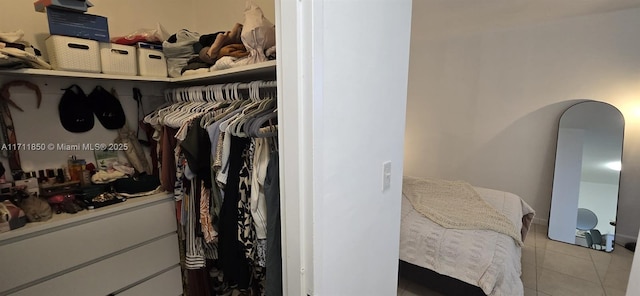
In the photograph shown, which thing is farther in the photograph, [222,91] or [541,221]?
[541,221]

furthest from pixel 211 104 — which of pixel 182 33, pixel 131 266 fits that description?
pixel 131 266

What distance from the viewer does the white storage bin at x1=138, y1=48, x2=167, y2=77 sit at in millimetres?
1621

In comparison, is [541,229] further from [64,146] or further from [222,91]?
[64,146]

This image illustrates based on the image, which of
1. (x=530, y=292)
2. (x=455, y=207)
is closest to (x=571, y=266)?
(x=530, y=292)

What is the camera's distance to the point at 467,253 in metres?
1.73

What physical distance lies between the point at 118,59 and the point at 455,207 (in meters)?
2.46

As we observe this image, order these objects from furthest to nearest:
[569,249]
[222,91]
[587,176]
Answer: [587,176] < [569,249] < [222,91]

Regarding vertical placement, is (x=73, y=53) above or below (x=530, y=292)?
above

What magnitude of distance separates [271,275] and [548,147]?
343cm

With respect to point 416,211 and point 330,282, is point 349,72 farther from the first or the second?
point 416,211

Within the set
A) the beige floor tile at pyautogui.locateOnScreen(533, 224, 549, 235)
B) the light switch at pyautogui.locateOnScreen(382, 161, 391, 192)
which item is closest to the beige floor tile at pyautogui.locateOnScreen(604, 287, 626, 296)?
the beige floor tile at pyautogui.locateOnScreen(533, 224, 549, 235)

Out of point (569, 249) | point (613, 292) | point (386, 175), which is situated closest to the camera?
point (386, 175)

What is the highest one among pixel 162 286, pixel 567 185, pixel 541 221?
pixel 567 185

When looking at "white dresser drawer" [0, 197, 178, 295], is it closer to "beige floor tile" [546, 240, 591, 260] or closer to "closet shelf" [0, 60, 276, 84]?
"closet shelf" [0, 60, 276, 84]
